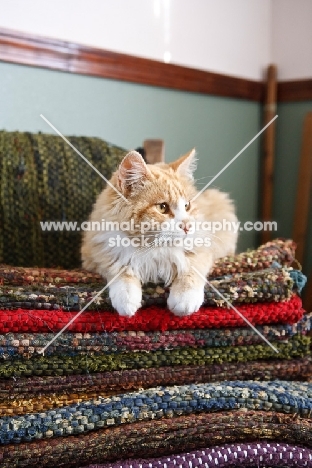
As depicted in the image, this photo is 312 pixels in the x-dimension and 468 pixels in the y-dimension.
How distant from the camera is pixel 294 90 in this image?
1.80 meters

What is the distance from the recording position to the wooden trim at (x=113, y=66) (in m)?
1.28

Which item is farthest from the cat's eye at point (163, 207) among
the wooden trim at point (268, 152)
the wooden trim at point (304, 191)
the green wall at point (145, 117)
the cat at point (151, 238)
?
the wooden trim at point (268, 152)

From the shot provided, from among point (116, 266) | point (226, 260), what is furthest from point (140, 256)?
point (226, 260)

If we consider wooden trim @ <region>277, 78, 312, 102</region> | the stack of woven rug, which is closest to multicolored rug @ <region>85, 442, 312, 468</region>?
the stack of woven rug

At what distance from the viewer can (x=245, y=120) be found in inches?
73.5

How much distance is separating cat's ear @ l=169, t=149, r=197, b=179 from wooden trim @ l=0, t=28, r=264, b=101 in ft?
1.83

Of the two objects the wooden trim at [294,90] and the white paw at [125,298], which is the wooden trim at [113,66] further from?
the white paw at [125,298]

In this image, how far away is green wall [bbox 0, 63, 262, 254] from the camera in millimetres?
1341

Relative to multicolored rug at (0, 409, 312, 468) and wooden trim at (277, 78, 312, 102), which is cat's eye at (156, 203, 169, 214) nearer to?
multicolored rug at (0, 409, 312, 468)

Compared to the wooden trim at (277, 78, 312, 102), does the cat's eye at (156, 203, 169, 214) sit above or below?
below

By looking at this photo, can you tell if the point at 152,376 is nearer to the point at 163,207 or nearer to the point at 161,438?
the point at 161,438

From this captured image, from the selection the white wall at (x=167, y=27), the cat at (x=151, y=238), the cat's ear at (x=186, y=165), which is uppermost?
the white wall at (x=167, y=27)

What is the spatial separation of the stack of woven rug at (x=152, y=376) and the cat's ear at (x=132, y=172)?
195 mm

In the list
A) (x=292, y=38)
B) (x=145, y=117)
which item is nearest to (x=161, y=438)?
(x=145, y=117)
